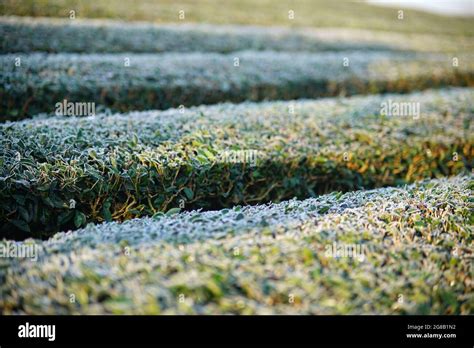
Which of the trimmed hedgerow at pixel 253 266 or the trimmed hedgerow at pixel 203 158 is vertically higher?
the trimmed hedgerow at pixel 203 158

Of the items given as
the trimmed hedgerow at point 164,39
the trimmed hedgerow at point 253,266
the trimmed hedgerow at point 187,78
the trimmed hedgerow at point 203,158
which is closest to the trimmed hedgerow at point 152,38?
the trimmed hedgerow at point 164,39

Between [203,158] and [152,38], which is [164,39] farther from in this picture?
[203,158]

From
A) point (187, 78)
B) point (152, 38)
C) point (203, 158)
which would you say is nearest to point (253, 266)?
point (203, 158)

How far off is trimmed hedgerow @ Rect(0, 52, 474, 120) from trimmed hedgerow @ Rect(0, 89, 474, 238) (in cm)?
132

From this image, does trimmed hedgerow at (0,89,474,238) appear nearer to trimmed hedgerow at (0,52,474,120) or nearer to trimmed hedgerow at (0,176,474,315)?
trimmed hedgerow at (0,176,474,315)

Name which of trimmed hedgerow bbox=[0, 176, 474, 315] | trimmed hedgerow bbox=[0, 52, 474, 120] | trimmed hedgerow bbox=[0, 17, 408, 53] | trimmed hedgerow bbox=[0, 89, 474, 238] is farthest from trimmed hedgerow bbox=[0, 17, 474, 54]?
trimmed hedgerow bbox=[0, 176, 474, 315]

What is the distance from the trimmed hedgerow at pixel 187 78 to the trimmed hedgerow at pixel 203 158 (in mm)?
1324

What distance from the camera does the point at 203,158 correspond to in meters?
3.75

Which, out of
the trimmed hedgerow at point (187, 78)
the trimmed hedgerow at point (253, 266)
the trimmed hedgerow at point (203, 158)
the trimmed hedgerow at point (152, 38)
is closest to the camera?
the trimmed hedgerow at point (253, 266)

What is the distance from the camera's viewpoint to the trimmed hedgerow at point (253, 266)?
7.18ft

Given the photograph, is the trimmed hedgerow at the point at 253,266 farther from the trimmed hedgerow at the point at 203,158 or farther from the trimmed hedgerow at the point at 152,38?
the trimmed hedgerow at the point at 152,38

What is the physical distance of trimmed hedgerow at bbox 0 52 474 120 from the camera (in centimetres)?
546
